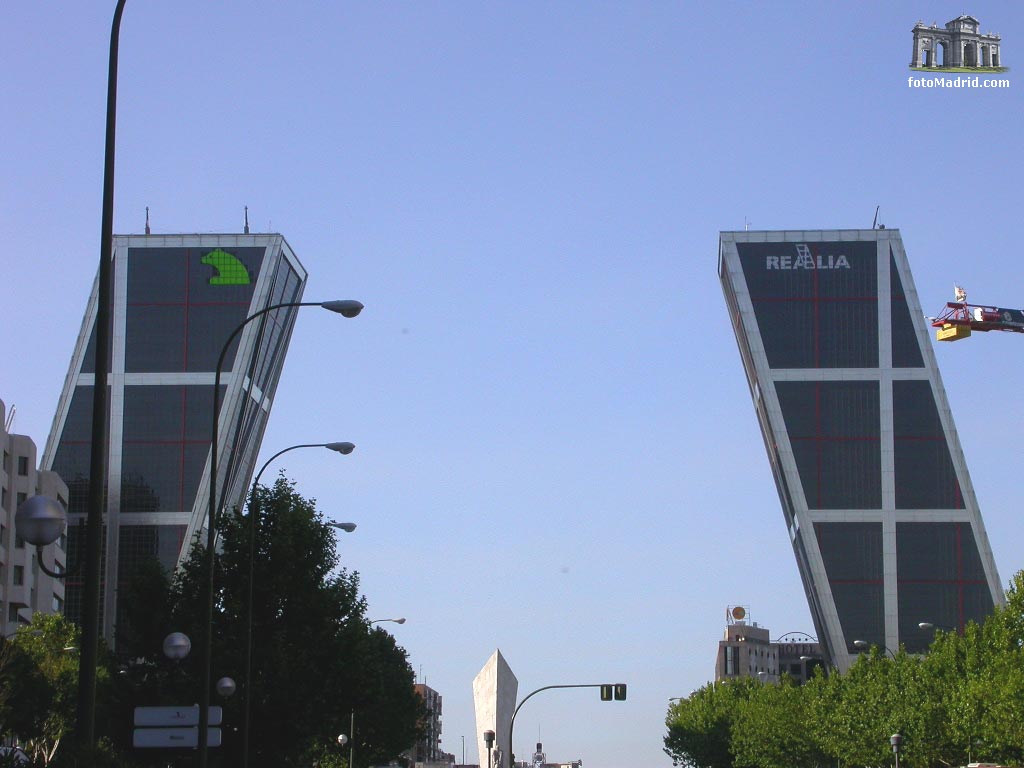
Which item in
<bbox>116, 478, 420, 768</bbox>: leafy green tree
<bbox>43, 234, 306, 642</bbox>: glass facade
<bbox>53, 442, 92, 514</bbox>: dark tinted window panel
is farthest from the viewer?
<bbox>53, 442, 92, 514</bbox>: dark tinted window panel

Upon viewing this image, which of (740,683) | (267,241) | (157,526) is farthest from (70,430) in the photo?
(740,683)

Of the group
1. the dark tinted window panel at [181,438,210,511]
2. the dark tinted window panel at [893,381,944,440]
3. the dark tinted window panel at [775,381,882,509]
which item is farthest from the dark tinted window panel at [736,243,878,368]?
the dark tinted window panel at [181,438,210,511]

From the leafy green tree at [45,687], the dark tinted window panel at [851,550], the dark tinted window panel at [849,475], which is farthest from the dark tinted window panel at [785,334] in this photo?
the leafy green tree at [45,687]

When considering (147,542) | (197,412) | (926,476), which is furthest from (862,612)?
(147,542)

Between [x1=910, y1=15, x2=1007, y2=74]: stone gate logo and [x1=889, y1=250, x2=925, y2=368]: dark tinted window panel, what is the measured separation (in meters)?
20.0

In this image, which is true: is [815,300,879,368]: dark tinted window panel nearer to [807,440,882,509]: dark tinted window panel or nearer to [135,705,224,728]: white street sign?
[807,440,882,509]: dark tinted window panel

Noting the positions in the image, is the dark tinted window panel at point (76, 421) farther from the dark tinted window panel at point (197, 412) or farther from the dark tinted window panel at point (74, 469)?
the dark tinted window panel at point (197, 412)

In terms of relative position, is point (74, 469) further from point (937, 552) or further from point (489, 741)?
point (489, 741)

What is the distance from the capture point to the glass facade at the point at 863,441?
137 metres

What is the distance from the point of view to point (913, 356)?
5413 inches

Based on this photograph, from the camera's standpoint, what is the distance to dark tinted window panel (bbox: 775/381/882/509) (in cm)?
13675

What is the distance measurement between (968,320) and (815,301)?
28405 mm

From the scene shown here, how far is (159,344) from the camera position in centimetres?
14275

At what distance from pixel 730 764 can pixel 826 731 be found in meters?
42.3
